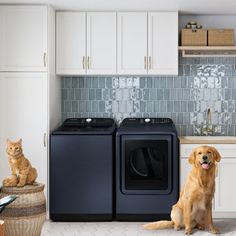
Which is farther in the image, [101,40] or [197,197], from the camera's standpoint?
[101,40]

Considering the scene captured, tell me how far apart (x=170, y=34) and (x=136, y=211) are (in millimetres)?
1820

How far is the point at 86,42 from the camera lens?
5.87 metres

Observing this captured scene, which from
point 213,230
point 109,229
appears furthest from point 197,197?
point 109,229

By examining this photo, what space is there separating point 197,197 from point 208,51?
176 centimetres

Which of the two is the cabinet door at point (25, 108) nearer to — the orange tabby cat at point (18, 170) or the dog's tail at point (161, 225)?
the orange tabby cat at point (18, 170)

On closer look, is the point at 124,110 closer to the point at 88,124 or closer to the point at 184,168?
the point at 88,124

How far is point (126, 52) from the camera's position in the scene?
19.2ft

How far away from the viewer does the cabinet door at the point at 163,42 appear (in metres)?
5.83

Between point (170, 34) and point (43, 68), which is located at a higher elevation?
point (170, 34)

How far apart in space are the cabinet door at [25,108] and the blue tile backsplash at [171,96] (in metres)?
0.71

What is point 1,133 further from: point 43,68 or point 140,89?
point 140,89

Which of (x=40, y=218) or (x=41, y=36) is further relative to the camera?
(x=41, y=36)

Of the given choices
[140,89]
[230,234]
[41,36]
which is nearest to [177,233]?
[230,234]

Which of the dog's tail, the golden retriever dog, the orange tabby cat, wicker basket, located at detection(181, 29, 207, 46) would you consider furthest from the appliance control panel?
the orange tabby cat
